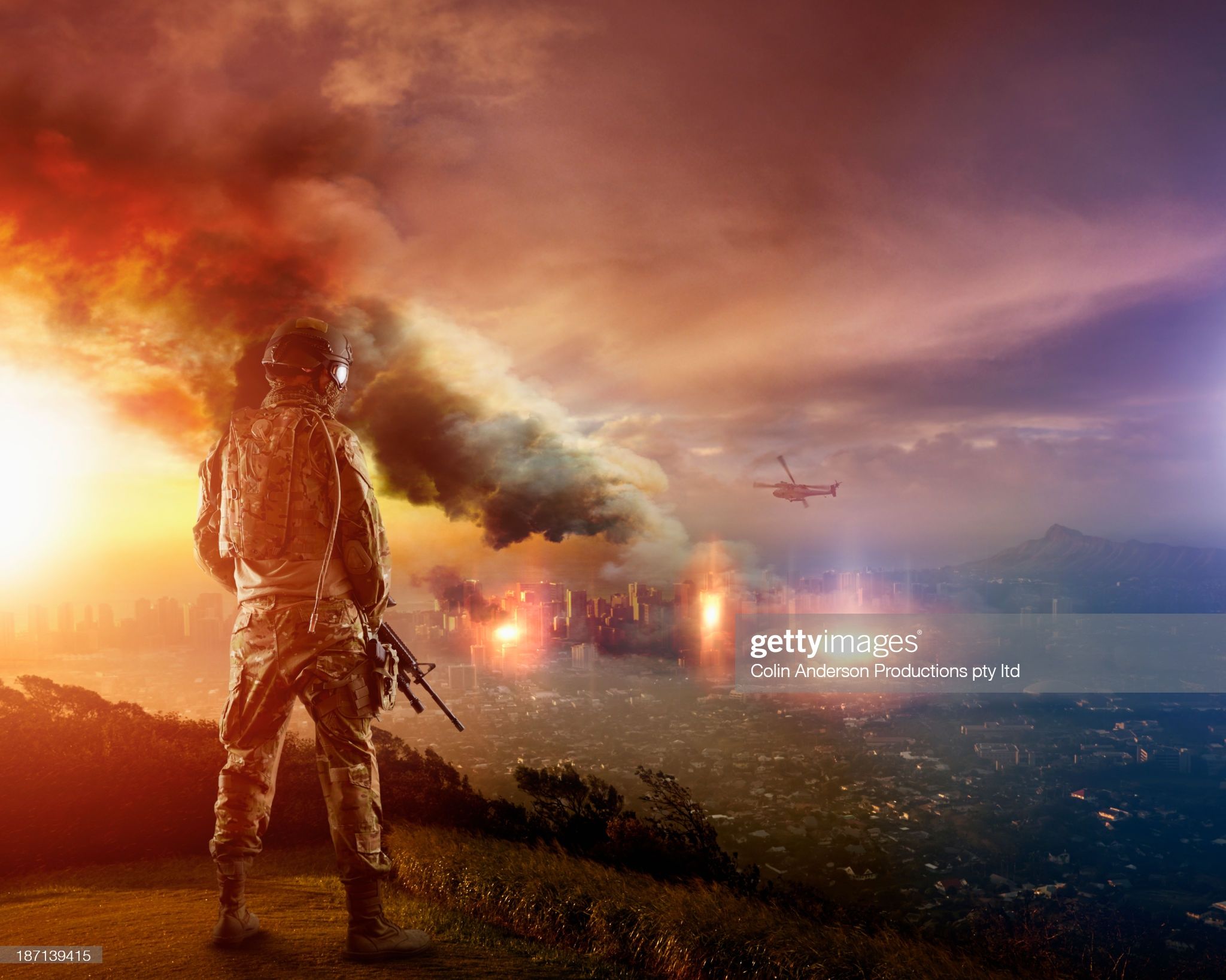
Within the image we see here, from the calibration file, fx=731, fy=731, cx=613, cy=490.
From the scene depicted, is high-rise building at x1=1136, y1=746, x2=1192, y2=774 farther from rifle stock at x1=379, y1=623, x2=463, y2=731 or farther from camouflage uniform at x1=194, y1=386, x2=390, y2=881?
camouflage uniform at x1=194, y1=386, x2=390, y2=881

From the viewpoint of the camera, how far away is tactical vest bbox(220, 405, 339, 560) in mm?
4234

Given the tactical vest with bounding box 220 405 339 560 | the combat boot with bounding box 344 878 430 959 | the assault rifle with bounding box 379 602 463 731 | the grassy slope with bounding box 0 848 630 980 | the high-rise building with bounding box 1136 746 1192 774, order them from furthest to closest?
the high-rise building with bounding box 1136 746 1192 774
the assault rifle with bounding box 379 602 463 731
the tactical vest with bounding box 220 405 339 560
the combat boot with bounding box 344 878 430 959
the grassy slope with bounding box 0 848 630 980

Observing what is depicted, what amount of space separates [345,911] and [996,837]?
13.5m

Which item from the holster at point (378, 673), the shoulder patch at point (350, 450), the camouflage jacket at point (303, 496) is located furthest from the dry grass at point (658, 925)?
the shoulder patch at point (350, 450)

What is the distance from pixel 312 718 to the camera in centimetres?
420

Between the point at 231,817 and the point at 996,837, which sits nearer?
the point at 231,817

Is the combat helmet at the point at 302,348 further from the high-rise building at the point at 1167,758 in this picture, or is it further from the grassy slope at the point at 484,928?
the high-rise building at the point at 1167,758

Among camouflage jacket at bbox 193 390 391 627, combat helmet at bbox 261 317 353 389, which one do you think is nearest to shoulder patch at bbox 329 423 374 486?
camouflage jacket at bbox 193 390 391 627

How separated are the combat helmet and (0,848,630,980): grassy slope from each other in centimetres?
330

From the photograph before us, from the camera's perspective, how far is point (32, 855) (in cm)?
645

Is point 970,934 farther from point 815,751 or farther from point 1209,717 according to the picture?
point 1209,717

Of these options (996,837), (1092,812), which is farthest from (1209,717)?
(996,837)

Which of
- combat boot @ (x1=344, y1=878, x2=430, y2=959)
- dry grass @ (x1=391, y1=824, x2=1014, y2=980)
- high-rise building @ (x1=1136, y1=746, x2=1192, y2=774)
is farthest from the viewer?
high-rise building @ (x1=1136, y1=746, x2=1192, y2=774)

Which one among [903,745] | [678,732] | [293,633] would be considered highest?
[293,633]
